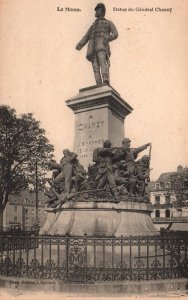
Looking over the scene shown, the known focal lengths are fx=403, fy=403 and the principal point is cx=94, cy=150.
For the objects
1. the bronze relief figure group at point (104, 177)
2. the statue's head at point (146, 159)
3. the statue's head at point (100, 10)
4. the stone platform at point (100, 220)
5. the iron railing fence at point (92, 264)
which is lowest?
the iron railing fence at point (92, 264)

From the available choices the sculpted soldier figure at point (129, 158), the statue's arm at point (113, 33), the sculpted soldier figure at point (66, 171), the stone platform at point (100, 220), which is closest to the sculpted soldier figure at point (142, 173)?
the sculpted soldier figure at point (129, 158)

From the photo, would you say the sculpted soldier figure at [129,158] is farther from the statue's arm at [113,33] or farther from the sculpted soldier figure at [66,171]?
the statue's arm at [113,33]

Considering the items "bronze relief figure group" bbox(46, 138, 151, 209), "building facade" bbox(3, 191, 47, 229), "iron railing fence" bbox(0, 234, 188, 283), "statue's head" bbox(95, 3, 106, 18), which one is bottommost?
"building facade" bbox(3, 191, 47, 229)

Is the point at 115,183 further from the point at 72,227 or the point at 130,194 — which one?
the point at 72,227

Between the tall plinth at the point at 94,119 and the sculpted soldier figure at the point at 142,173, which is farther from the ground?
the tall plinth at the point at 94,119

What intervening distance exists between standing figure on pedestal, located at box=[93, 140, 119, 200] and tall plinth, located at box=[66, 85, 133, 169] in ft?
2.70

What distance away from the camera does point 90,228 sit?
9703mm

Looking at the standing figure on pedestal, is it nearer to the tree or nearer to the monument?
the monument

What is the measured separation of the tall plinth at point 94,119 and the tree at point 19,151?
13.9 metres

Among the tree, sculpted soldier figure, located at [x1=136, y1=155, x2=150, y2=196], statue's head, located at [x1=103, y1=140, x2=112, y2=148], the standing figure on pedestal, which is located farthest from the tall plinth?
the tree

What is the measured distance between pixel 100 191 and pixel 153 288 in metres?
3.47

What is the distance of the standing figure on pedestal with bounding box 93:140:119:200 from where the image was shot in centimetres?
1041

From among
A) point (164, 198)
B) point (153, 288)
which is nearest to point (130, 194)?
point (153, 288)

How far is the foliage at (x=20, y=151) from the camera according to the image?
25375mm
